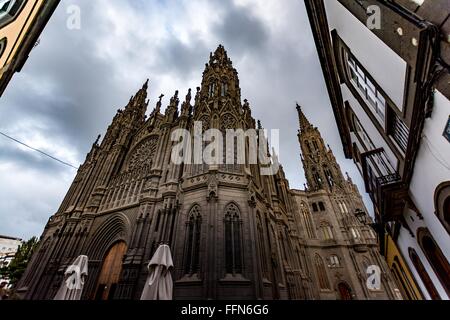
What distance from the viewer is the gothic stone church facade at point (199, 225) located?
36.0 ft

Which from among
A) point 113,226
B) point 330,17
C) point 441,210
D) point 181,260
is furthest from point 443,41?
point 113,226

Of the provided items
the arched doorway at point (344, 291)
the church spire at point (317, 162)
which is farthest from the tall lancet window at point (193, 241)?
the church spire at point (317, 162)

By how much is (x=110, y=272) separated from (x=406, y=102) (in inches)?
776

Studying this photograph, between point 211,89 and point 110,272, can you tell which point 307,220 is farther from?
point 110,272

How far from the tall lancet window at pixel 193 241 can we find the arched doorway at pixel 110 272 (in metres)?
6.65

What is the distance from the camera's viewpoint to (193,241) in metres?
11.5

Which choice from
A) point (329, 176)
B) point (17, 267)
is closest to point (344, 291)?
point (329, 176)

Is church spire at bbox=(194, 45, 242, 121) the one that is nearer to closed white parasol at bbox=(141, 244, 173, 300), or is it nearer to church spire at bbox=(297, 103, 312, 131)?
closed white parasol at bbox=(141, 244, 173, 300)

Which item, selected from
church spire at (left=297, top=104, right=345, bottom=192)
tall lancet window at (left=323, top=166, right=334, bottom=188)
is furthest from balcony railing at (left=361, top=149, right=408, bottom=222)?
tall lancet window at (left=323, top=166, right=334, bottom=188)

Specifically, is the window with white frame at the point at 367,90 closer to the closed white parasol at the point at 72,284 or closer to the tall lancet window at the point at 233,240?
the tall lancet window at the point at 233,240

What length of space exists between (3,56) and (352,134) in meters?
18.9

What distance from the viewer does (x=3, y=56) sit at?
7598 mm
